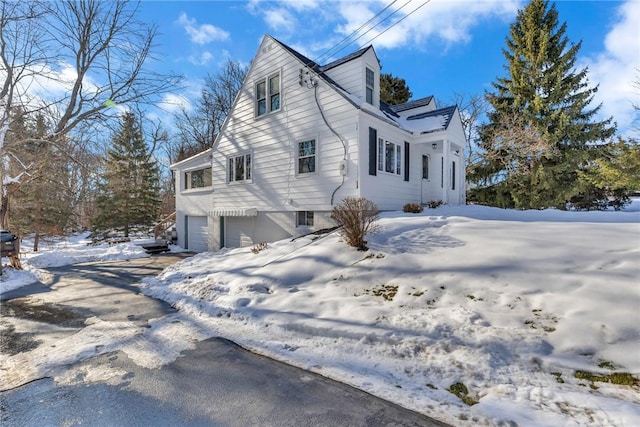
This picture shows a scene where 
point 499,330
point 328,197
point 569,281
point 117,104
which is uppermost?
point 117,104

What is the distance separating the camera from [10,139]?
11445 mm

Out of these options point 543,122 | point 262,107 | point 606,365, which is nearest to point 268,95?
point 262,107

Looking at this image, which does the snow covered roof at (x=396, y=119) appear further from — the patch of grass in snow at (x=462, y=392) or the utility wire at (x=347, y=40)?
the patch of grass in snow at (x=462, y=392)

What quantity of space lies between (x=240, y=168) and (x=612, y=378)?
41.0ft

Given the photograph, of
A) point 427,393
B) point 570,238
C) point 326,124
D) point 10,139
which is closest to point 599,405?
point 427,393

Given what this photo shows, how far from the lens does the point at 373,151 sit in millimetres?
9695

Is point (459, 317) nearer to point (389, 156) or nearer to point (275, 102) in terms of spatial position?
point (389, 156)

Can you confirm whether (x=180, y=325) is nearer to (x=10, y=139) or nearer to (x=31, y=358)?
(x=31, y=358)

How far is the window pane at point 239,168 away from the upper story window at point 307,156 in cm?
338

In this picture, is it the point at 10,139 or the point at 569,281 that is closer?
the point at 569,281

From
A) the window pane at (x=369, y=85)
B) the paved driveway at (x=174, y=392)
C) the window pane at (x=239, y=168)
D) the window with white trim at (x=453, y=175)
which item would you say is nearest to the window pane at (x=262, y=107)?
the window pane at (x=239, y=168)

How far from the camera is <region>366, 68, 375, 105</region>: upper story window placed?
1061 cm

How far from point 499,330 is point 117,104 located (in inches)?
580

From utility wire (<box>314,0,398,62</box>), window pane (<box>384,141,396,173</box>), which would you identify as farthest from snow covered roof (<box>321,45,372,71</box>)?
window pane (<box>384,141,396,173</box>)
